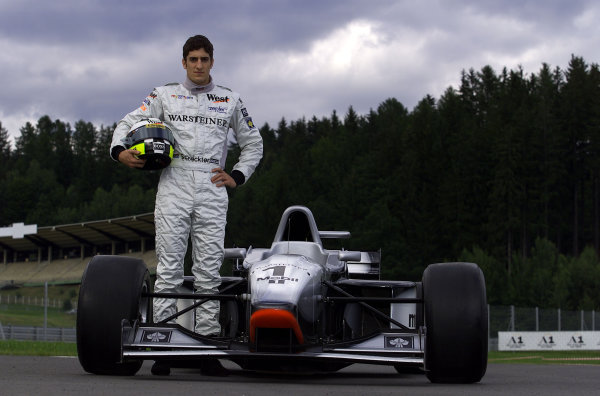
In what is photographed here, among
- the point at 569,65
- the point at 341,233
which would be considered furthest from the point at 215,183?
the point at 569,65

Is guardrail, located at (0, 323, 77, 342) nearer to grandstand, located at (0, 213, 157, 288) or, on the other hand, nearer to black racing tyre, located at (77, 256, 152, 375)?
black racing tyre, located at (77, 256, 152, 375)

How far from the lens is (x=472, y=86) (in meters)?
129

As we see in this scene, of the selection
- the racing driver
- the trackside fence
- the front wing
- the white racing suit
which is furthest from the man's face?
A: the trackside fence

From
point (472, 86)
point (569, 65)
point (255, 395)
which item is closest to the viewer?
point (255, 395)

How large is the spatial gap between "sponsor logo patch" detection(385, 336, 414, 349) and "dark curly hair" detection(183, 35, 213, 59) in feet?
10.0

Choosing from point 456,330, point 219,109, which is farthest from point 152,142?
point 456,330

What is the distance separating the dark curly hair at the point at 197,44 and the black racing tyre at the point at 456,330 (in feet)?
9.76

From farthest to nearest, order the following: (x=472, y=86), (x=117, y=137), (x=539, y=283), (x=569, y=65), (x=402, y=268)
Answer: (x=472, y=86) < (x=569, y=65) < (x=402, y=268) < (x=539, y=283) < (x=117, y=137)

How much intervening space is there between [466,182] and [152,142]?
9629cm

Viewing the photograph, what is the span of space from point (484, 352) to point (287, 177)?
332 ft

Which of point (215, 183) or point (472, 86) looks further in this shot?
point (472, 86)

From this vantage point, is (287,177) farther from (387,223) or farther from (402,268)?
(402,268)

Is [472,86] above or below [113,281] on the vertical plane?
above

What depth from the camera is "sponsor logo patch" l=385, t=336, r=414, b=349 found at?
23.2 ft
